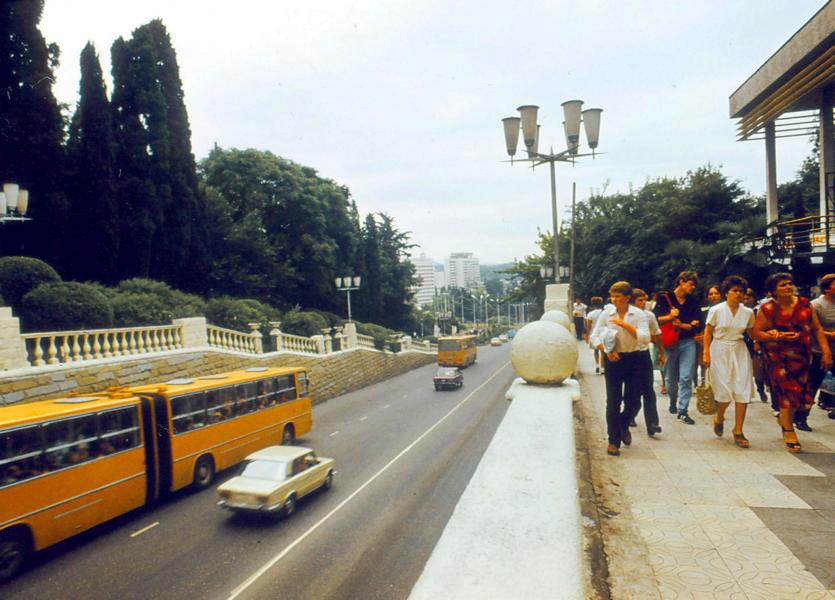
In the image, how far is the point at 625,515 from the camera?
12.5 ft

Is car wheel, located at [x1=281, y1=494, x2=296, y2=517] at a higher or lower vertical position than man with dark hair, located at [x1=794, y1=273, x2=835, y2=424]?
lower

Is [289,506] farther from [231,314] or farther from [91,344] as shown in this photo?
[231,314]

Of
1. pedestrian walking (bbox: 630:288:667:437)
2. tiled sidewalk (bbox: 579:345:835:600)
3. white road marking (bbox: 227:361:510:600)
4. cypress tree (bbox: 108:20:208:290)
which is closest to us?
tiled sidewalk (bbox: 579:345:835:600)

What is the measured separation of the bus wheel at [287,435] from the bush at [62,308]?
17.9 ft

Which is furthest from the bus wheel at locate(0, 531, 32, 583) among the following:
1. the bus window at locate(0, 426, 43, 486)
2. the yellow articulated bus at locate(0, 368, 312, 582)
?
the bus window at locate(0, 426, 43, 486)

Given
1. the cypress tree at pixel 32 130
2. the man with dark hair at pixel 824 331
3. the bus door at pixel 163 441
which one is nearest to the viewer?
the man with dark hair at pixel 824 331

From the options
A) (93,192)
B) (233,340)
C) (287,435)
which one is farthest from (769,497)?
(93,192)

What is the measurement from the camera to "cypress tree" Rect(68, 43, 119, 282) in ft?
76.9

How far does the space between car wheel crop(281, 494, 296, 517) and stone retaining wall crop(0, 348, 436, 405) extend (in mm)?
5886

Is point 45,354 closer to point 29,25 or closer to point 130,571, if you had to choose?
point 130,571

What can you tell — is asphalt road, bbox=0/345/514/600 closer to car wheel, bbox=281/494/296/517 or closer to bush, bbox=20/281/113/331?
car wheel, bbox=281/494/296/517

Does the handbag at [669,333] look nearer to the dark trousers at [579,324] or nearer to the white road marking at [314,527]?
the white road marking at [314,527]

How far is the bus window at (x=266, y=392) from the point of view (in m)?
14.1

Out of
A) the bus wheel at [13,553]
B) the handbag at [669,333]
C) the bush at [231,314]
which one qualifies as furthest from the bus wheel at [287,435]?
the handbag at [669,333]
